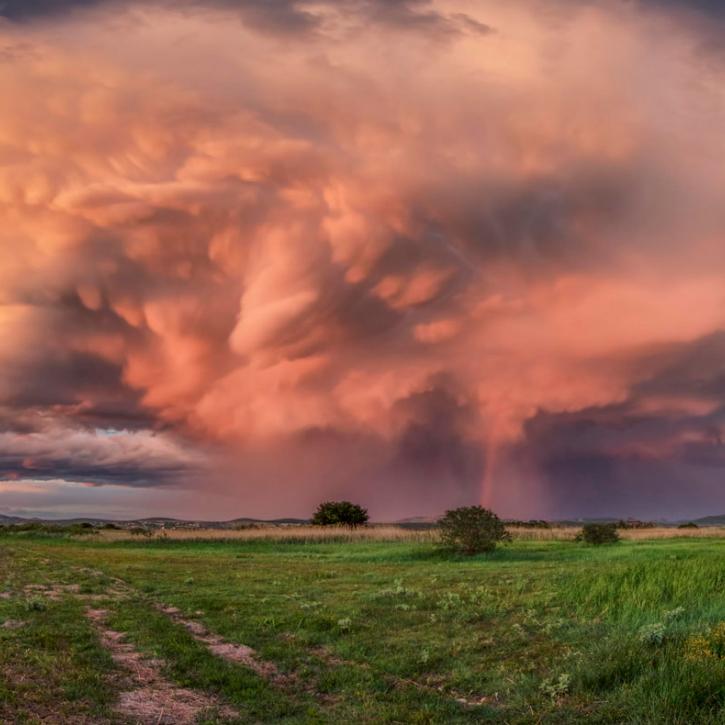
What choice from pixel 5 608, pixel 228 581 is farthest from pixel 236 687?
pixel 228 581

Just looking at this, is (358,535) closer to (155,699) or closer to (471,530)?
(471,530)

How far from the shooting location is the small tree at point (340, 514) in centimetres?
10225

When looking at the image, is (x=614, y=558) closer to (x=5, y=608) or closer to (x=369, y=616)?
(x=369, y=616)

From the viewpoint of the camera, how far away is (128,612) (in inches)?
952

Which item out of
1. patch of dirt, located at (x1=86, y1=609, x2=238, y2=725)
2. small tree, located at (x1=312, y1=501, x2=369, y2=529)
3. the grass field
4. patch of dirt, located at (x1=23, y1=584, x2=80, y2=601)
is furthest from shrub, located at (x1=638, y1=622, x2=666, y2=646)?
small tree, located at (x1=312, y1=501, x2=369, y2=529)

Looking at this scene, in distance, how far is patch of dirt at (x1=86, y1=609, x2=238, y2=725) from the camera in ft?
40.9

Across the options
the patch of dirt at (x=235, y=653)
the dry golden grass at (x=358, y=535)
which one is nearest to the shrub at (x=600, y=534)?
the dry golden grass at (x=358, y=535)

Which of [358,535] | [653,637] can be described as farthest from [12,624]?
[358,535]

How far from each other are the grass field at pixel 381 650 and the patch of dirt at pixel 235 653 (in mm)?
60

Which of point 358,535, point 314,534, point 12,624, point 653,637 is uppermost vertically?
point 653,637

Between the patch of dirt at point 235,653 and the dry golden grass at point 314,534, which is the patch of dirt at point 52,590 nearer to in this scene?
the patch of dirt at point 235,653

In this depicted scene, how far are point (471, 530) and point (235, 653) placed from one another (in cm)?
3310

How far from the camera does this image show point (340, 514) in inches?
4045

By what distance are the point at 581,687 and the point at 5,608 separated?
743 inches
